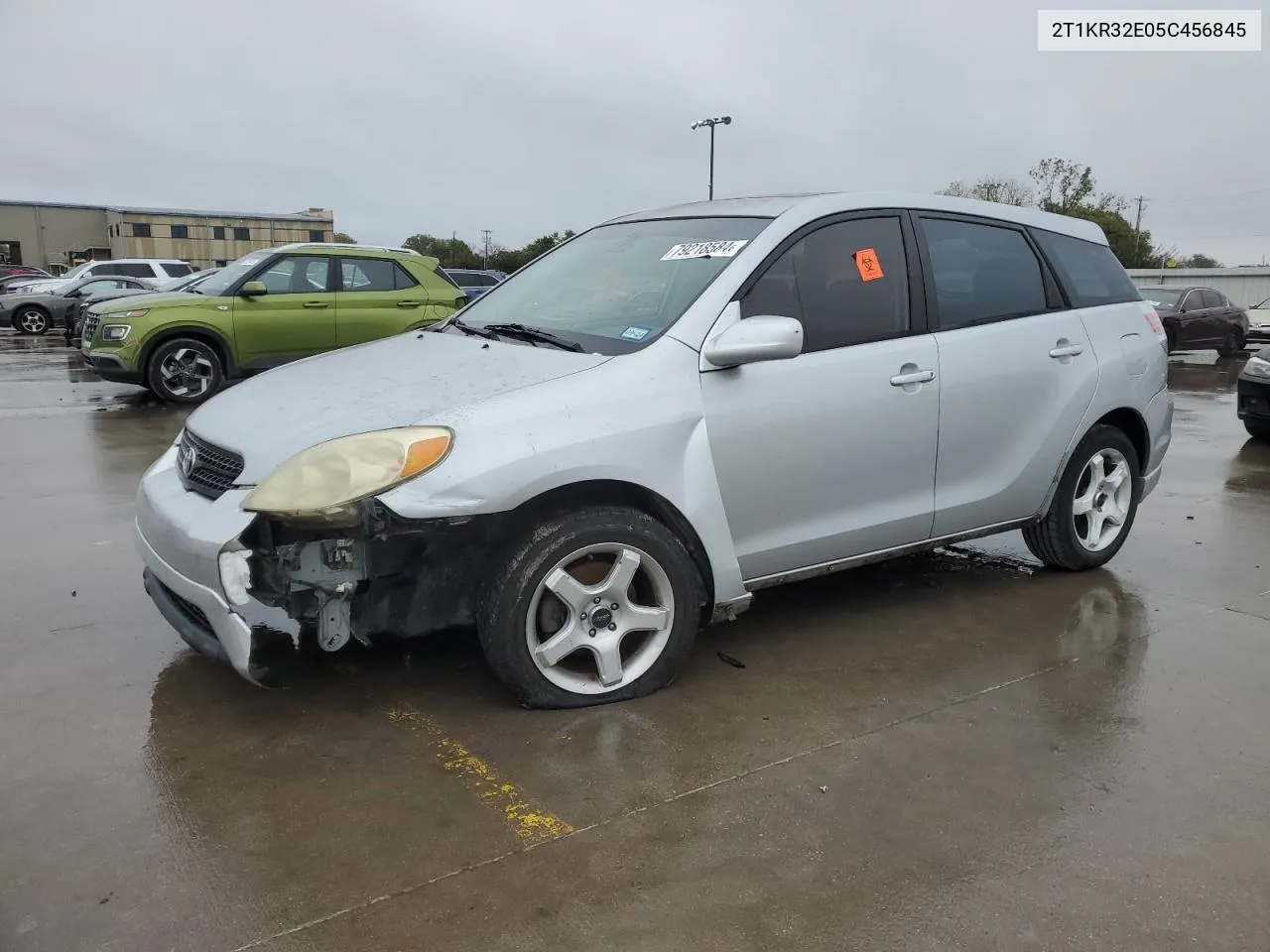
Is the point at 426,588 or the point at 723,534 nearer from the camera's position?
the point at 426,588

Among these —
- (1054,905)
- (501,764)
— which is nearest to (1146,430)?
(1054,905)

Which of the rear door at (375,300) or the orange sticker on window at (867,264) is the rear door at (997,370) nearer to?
the orange sticker on window at (867,264)

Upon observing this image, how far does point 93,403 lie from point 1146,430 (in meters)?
10.2

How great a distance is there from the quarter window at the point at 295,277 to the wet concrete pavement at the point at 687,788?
22.1 ft

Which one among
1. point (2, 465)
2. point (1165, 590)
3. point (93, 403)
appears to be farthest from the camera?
point (93, 403)

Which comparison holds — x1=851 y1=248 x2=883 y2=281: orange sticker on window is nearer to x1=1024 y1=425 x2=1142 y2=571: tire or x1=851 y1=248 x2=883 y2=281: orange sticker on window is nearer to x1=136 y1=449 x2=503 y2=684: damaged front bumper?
x1=1024 y1=425 x2=1142 y2=571: tire

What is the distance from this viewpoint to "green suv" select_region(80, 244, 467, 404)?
10.4 m

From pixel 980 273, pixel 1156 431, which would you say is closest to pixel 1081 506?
pixel 1156 431

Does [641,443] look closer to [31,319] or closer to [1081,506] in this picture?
[1081,506]

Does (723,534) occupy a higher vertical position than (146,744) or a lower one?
higher

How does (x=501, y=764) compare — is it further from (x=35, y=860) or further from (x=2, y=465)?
(x=2, y=465)

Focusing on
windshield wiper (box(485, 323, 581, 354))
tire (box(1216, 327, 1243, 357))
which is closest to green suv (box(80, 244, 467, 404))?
windshield wiper (box(485, 323, 581, 354))

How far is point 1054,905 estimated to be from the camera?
2.42m

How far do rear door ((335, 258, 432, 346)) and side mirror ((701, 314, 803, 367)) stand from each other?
8207mm
